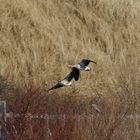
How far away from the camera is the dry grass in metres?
18.4

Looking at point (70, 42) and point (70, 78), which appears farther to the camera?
point (70, 42)

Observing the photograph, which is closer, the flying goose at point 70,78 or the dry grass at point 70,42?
the flying goose at point 70,78

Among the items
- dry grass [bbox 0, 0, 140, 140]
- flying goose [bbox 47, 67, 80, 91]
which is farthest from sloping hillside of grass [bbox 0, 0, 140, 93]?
flying goose [bbox 47, 67, 80, 91]

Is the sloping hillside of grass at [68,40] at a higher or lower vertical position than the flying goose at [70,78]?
lower

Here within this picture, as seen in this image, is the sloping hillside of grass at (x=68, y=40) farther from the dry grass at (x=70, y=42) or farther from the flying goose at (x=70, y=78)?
the flying goose at (x=70, y=78)

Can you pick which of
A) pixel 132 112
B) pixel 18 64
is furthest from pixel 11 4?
pixel 132 112

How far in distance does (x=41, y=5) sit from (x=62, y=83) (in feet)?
41.4

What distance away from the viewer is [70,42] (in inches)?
804

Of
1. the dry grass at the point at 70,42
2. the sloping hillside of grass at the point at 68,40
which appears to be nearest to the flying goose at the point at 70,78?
the dry grass at the point at 70,42

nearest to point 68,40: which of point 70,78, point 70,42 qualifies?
point 70,42

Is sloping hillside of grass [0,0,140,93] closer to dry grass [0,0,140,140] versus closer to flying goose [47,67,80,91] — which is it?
dry grass [0,0,140,140]

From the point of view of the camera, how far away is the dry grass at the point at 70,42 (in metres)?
18.4

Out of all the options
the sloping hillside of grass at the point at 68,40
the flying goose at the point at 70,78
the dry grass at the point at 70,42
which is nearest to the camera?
the flying goose at the point at 70,78

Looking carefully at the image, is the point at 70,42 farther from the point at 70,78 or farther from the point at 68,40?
the point at 70,78
